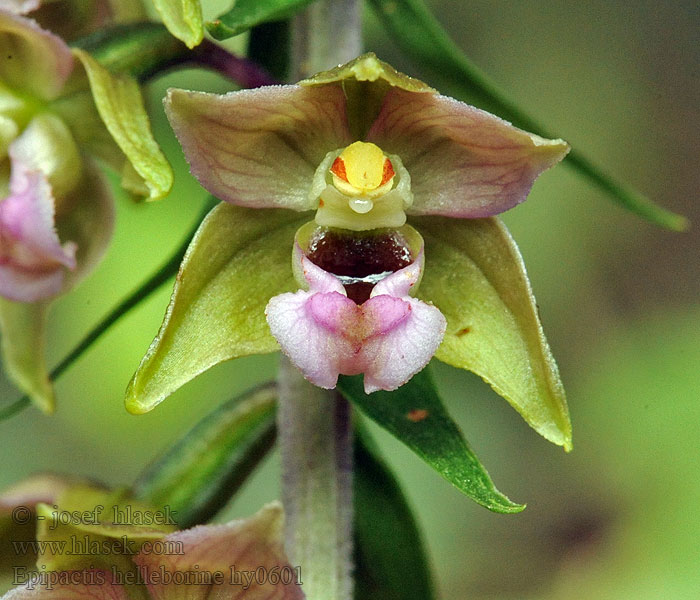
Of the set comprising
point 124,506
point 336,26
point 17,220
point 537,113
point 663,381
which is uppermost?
point 336,26

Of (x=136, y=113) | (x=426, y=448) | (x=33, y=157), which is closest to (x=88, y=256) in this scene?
(x=33, y=157)

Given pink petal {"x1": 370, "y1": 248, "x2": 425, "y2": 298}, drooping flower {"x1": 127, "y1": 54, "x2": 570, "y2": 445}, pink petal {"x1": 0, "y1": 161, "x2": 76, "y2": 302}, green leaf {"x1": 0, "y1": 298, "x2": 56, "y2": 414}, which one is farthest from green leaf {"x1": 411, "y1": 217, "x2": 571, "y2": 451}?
green leaf {"x1": 0, "y1": 298, "x2": 56, "y2": 414}

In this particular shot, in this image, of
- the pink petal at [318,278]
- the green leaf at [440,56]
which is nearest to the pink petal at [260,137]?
the pink petal at [318,278]

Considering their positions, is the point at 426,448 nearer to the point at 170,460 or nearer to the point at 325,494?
the point at 325,494

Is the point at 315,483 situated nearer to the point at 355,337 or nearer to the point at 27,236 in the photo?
the point at 355,337

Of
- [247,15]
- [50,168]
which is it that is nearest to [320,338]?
[247,15]

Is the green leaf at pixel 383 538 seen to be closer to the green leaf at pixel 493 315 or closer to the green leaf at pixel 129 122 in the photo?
the green leaf at pixel 493 315

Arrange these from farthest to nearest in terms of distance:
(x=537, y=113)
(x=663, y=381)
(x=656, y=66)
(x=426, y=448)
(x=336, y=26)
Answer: (x=656, y=66) → (x=537, y=113) → (x=663, y=381) → (x=336, y=26) → (x=426, y=448)
